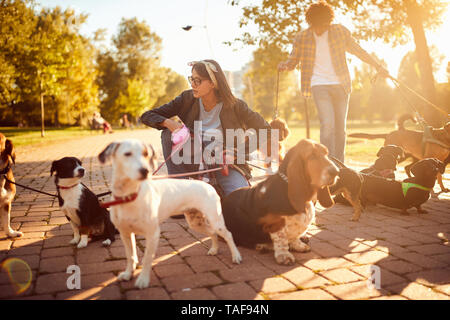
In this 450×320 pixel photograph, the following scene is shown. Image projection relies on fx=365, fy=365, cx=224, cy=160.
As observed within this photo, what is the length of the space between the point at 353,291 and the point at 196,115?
3008 mm

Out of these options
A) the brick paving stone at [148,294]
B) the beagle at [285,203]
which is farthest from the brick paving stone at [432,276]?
the brick paving stone at [148,294]

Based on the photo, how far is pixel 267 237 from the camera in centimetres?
357

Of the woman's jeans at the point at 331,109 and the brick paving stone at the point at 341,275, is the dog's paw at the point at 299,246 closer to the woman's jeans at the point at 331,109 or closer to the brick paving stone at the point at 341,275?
the brick paving stone at the point at 341,275

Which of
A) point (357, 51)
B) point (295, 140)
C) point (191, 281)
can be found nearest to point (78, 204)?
point (191, 281)

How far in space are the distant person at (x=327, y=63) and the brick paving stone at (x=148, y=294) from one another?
4.28m

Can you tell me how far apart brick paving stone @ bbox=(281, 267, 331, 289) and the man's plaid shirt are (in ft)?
12.8

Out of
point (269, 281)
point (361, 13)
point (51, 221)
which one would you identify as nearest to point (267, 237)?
point (269, 281)

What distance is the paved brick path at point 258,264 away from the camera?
2.79 meters

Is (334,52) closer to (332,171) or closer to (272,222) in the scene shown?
(332,171)

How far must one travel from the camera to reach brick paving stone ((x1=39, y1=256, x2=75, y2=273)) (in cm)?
323

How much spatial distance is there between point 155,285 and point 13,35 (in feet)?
70.4

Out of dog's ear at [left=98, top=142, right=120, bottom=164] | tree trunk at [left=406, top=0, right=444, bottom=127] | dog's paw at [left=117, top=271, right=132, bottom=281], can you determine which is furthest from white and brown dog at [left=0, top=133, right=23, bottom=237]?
tree trunk at [left=406, top=0, right=444, bottom=127]
